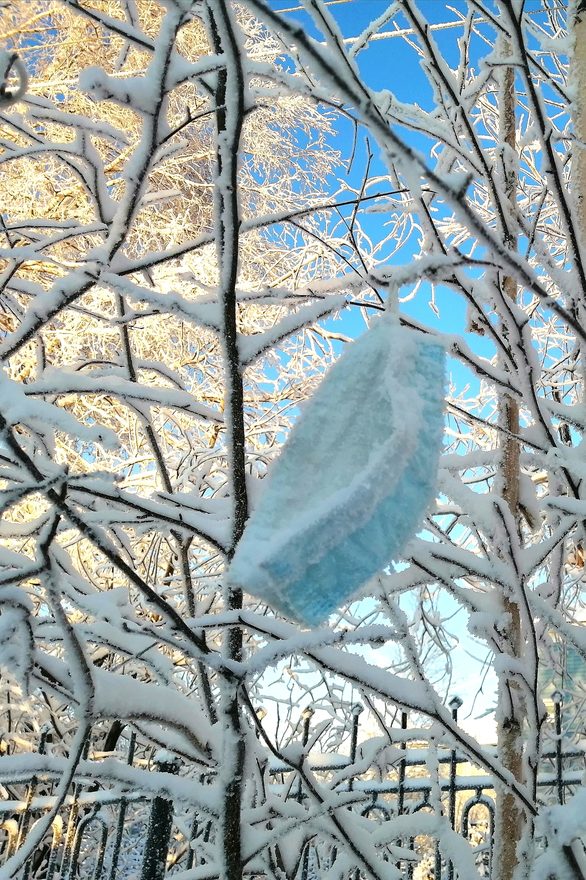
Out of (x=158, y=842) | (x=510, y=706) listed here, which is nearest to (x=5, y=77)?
(x=510, y=706)

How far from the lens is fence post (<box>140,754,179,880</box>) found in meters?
1.51

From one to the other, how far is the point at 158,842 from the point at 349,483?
1.50m

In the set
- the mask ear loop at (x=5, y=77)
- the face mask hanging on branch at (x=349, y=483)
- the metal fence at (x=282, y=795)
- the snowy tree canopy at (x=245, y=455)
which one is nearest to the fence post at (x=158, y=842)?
the metal fence at (x=282, y=795)

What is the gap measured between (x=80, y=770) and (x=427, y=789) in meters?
2.09

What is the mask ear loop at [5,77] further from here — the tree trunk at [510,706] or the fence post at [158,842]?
the fence post at [158,842]

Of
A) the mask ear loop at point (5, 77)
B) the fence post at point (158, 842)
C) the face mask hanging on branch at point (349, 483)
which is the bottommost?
the fence post at point (158, 842)

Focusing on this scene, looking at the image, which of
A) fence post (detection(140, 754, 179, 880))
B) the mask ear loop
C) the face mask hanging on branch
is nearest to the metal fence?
fence post (detection(140, 754, 179, 880))

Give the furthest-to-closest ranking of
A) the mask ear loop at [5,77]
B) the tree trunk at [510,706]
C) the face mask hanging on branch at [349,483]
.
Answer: the tree trunk at [510,706], the mask ear loop at [5,77], the face mask hanging on branch at [349,483]

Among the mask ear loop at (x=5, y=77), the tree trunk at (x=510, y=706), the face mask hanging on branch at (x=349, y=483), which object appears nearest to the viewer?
the face mask hanging on branch at (x=349, y=483)

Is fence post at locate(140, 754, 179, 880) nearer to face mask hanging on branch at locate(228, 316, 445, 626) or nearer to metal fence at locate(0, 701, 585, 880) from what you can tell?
metal fence at locate(0, 701, 585, 880)

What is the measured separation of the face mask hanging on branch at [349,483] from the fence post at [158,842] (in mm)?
1279

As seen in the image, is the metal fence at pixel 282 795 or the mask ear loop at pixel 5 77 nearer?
the mask ear loop at pixel 5 77

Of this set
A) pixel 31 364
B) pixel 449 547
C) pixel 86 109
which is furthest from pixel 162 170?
pixel 449 547

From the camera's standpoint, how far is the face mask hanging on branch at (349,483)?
491 millimetres
